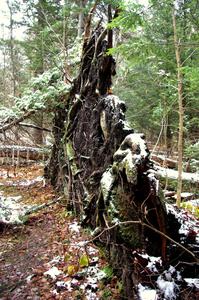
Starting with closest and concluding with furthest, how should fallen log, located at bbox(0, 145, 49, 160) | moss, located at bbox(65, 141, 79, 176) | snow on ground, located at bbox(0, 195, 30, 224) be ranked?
snow on ground, located at bbox(0, 195, 30, 224)
moss, located at bbox(65, 141, 79, 176)
fallen log, located at bbox(0, 145, 49, 160)

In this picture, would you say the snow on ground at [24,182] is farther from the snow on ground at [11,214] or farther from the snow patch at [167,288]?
the snow patch at [167,288]

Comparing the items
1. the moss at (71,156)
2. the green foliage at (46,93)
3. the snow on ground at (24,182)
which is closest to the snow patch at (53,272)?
the moss at (71,156)

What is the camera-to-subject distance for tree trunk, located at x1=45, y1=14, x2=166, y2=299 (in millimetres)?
4145

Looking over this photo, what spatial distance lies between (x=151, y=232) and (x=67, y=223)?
3.46 metres

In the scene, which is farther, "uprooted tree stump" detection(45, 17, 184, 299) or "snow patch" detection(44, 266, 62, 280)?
"snow patch" detection(44, 266, 62, 280)

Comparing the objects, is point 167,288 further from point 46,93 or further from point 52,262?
point 46,93

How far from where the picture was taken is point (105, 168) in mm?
5945

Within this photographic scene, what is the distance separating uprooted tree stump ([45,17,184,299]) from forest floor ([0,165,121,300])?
12.5 inches

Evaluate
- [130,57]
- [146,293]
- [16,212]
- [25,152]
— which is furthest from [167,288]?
[25,152]

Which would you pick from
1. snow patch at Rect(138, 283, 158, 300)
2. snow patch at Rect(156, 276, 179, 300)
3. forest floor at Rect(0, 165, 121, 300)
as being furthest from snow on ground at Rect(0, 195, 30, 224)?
snow patch at Rect(156, 276, 179, 300)

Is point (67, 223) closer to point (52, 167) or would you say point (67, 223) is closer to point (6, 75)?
point (52, 167)

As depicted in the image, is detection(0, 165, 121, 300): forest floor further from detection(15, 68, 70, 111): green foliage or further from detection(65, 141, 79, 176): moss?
detection(15, 68, 70, 111): green foliage

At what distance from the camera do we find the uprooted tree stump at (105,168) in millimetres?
4141

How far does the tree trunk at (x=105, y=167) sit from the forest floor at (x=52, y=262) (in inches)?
13.1
